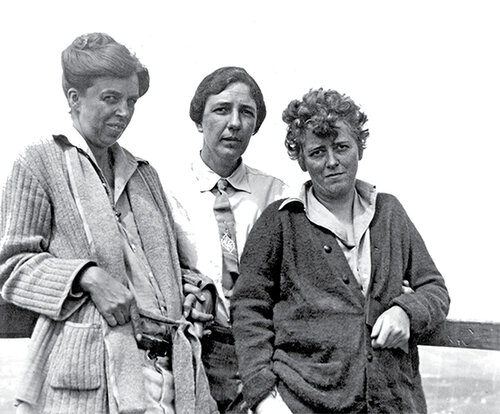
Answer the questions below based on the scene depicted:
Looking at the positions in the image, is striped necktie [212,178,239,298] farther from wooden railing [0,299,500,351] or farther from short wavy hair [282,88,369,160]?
wooden railing [0,299,500,351]

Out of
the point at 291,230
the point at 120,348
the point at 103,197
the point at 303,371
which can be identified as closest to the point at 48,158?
the point at 103,197

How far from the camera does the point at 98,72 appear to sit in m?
2.64

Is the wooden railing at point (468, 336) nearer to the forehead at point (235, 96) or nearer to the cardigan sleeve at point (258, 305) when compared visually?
the cardigan sleeve at point (258, 305)

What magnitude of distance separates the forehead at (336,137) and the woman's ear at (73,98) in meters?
0.98

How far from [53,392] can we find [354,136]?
1.61 m

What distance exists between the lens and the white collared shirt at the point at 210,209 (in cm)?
298

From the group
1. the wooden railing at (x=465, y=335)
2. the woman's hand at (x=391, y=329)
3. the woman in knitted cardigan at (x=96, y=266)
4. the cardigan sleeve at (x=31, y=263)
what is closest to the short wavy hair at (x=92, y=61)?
the woman in knitted cardigan at (x=96, y=266)

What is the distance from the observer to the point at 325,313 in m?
2.70

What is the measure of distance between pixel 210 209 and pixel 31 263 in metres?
0.99

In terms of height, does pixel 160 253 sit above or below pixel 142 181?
below

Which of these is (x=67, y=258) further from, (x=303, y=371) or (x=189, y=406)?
(x=303, y=371)

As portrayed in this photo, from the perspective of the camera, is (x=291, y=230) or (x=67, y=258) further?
(x=291, y=230)

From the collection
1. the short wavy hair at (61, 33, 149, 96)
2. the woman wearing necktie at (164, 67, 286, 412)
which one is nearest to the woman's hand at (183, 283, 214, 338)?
the woman wearing necktie at (164, 67, 286, 412)

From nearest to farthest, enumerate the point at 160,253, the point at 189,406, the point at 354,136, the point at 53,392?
the point at 53,392 < the point at 189,406 < the point at 160,253 < the point at 354,136
